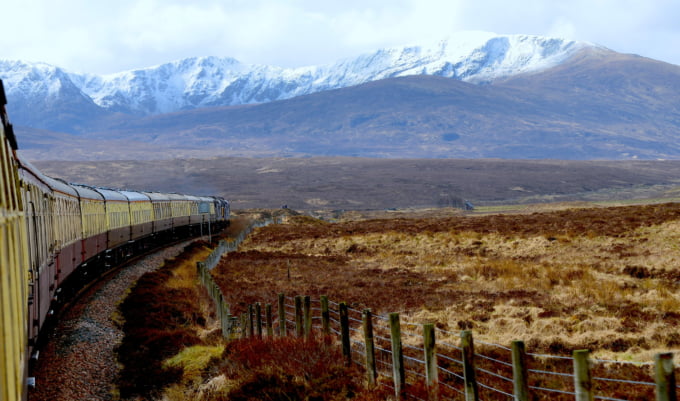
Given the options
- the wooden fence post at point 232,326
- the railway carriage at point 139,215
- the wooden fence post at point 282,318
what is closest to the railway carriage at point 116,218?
the railway carriage at point 139,215

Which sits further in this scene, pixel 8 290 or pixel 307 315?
pixel 307 315

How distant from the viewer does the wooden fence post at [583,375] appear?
6152 mm

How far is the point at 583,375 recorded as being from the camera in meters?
6.18

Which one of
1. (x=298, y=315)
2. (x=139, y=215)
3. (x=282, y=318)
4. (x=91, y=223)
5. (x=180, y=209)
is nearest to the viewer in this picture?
(x=298, y=315)

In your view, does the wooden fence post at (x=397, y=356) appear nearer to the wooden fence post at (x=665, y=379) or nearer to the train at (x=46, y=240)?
the wooden fence post at (x=665, y=379)

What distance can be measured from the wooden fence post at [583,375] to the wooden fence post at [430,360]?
2401 millimetres

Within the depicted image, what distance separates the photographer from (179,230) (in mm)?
54656

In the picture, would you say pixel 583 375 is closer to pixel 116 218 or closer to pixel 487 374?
pixel 487 374

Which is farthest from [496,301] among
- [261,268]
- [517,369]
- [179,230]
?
[179,230]

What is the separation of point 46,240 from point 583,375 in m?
9.12

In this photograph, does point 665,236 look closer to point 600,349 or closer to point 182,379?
point 600,349

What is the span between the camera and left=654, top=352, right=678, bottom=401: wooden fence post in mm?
5352

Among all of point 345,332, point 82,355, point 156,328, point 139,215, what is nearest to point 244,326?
point 156,328

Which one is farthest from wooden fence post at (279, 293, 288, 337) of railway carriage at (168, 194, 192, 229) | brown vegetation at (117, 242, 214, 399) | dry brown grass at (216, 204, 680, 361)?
railway carriage at (168, 194, 192, 229)
